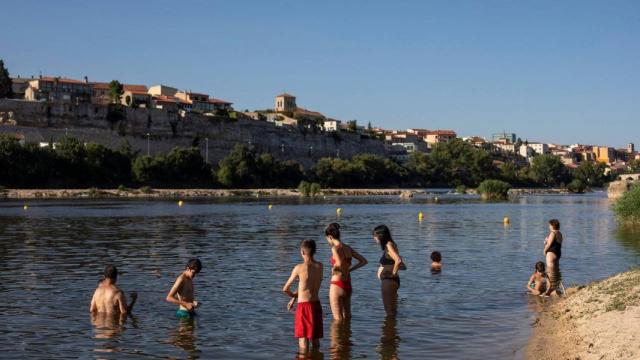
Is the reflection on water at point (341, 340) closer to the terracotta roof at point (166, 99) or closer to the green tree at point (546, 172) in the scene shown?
the terracotta roof at point (166, 99)

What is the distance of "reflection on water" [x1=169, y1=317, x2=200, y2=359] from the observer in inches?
446

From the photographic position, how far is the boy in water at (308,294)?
33.6 feet

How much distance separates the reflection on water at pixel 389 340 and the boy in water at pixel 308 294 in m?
1.22

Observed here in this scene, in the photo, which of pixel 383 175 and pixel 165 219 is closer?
pixel 165 219

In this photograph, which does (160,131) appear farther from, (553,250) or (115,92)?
(553,250)

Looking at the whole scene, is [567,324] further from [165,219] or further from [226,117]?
[226,117]

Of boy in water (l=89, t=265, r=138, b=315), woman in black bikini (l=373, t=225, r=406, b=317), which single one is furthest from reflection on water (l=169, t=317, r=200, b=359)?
woman in black bikini (l=373, t=225, r=406, b=317)

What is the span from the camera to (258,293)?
17.0 metres

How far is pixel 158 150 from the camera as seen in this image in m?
143

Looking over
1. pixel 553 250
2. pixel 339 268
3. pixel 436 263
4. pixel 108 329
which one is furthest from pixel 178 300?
pixel 553 250

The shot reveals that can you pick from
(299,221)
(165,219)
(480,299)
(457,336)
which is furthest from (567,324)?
(165,219)

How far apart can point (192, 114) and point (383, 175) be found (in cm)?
4112

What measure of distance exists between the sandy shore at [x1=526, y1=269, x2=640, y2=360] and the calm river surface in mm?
480

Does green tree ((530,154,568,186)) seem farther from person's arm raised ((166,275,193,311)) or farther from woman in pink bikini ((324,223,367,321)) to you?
woman in pink bikini ((324,223,367,321))
